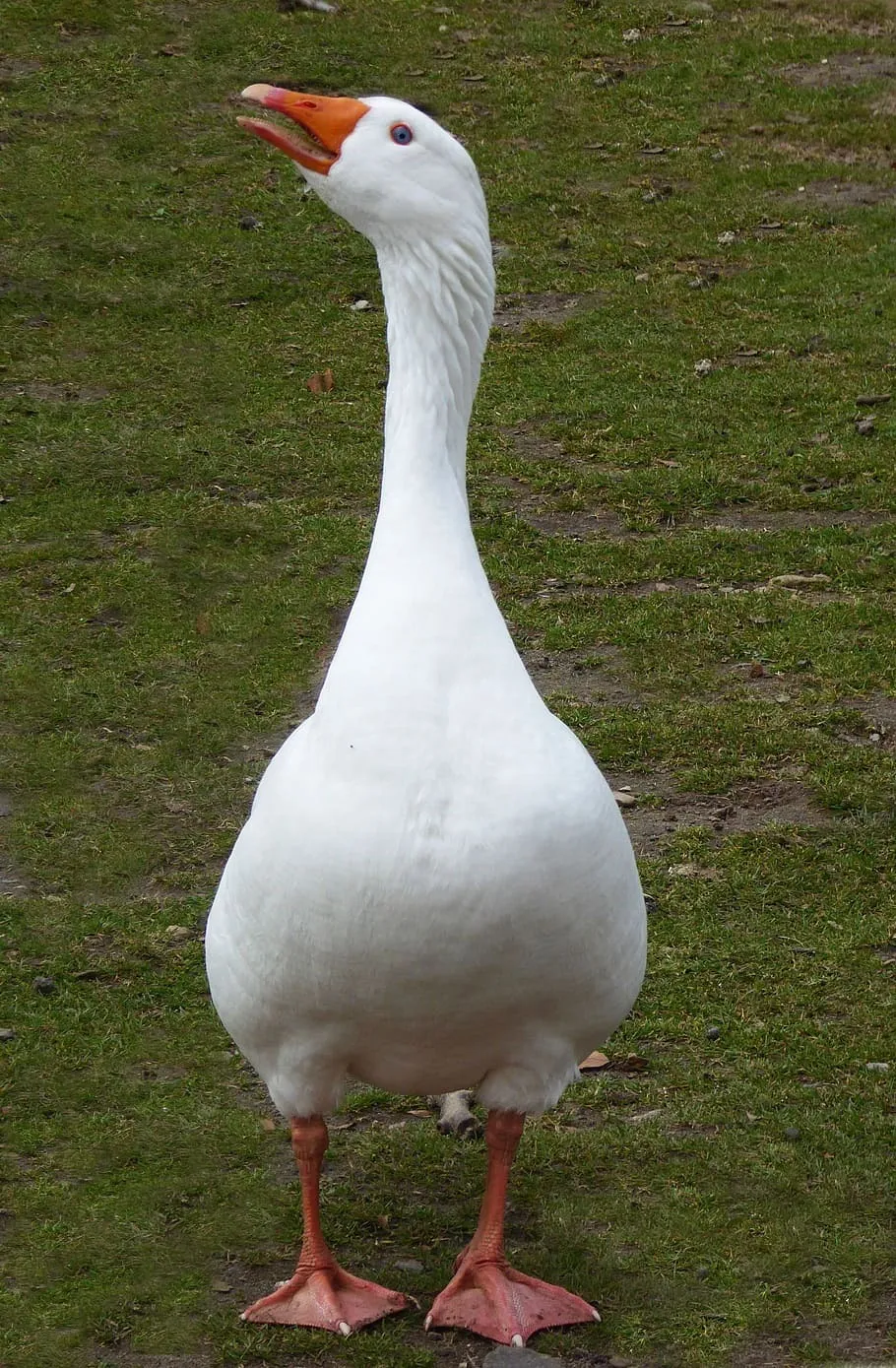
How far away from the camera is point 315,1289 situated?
15.8ft

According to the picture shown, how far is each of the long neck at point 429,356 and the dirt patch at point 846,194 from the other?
10.7m

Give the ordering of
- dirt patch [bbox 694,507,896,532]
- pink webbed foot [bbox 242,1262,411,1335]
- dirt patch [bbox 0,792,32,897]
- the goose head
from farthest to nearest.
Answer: dirt patch [bbox 694,507,896,532] → dirt patch [bbox 0,792,32,897] → pink webbed foot [bbox 242,1262,411,1335] → the goose head

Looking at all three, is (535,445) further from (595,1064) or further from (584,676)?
(595,1064)

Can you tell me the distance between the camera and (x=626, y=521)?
1016 centimetres

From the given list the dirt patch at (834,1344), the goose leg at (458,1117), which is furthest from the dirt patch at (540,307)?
the dirt patch at (834,1344)

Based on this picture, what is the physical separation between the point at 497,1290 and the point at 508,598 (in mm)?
5086

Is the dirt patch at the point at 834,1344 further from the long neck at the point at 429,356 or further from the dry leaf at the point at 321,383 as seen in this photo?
the dry leaf at the point at 321,383

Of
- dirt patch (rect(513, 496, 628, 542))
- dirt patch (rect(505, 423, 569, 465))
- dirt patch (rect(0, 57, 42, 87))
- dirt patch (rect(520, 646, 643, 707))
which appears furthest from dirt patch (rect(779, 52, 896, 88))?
dirt patch (rect(520, 646, 643, 707))

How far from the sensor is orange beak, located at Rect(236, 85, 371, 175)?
4.50 m

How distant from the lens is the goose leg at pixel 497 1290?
4723 mm

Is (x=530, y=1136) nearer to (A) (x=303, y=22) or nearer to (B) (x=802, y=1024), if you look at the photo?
(B) (x=802, y=1024)

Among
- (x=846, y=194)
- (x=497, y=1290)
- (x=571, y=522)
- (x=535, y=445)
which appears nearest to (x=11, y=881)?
(x=497, y=1290)

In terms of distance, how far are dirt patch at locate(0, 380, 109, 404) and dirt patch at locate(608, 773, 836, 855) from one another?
5542 millimetres

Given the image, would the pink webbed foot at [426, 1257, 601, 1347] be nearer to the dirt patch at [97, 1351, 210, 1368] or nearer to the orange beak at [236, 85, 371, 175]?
the dirt patch at [97, 1351, 210, 1368]
